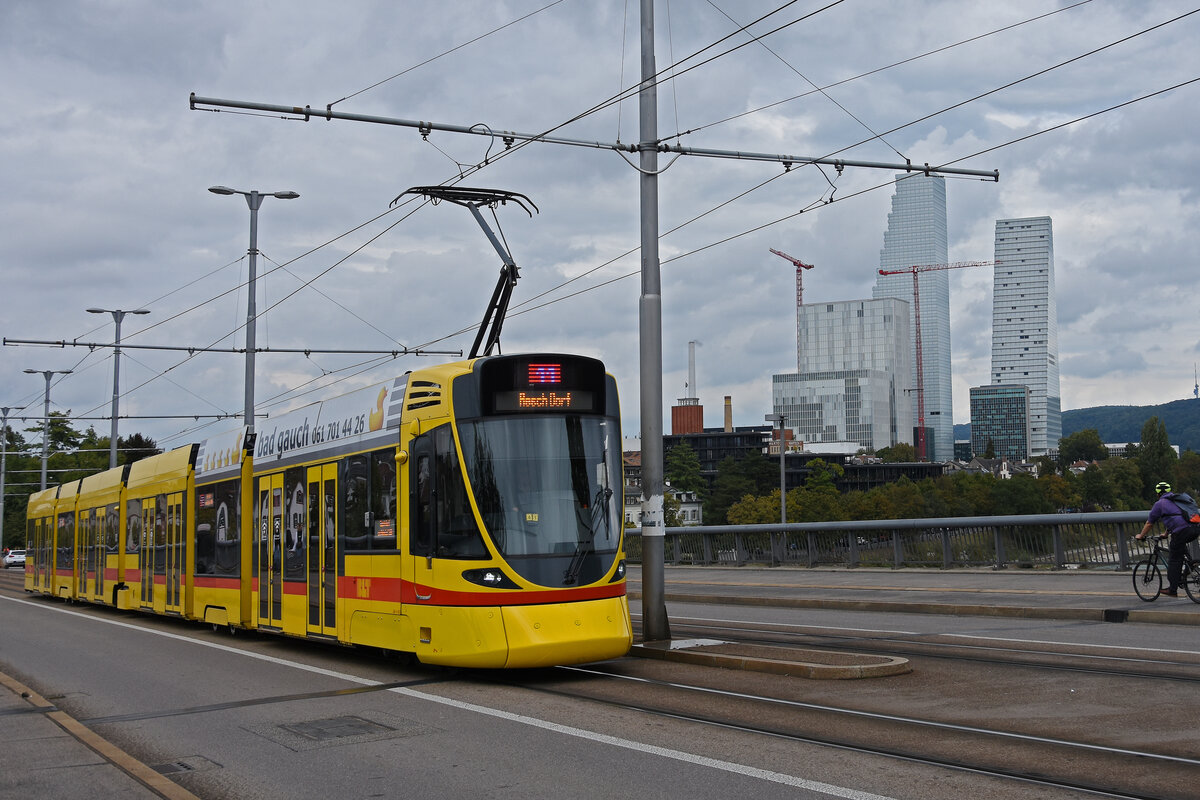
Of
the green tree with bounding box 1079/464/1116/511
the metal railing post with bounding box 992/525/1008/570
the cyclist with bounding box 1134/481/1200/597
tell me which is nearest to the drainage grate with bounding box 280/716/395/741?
the cyclist with bounding box 1134/481/1200/597

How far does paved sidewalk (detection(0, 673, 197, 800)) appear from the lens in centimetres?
755

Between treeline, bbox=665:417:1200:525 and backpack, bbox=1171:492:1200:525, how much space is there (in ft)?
325

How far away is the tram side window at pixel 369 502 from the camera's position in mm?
12809

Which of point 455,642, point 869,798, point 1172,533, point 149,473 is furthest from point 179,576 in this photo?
point 869,798

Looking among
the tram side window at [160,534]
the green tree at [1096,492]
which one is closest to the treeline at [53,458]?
the tram side window at [160,534]

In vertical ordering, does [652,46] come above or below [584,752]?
above

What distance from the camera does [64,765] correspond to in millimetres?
8461

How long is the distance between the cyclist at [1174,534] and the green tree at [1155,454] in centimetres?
14430

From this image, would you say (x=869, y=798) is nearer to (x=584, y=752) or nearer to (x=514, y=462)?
(x=584, y=752)

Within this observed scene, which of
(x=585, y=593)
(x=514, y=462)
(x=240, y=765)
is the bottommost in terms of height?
(x=240, y=765)

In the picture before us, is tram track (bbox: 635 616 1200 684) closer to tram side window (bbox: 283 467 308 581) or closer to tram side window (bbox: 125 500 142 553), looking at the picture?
tram side window (bbox: 283 467 308 581)

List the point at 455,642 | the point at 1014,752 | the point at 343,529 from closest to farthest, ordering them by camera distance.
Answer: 1. the point at 1014,752
2. the point at 455,642
3. the point at 343,529

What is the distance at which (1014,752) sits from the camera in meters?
7.78

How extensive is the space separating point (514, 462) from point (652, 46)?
230 inches
